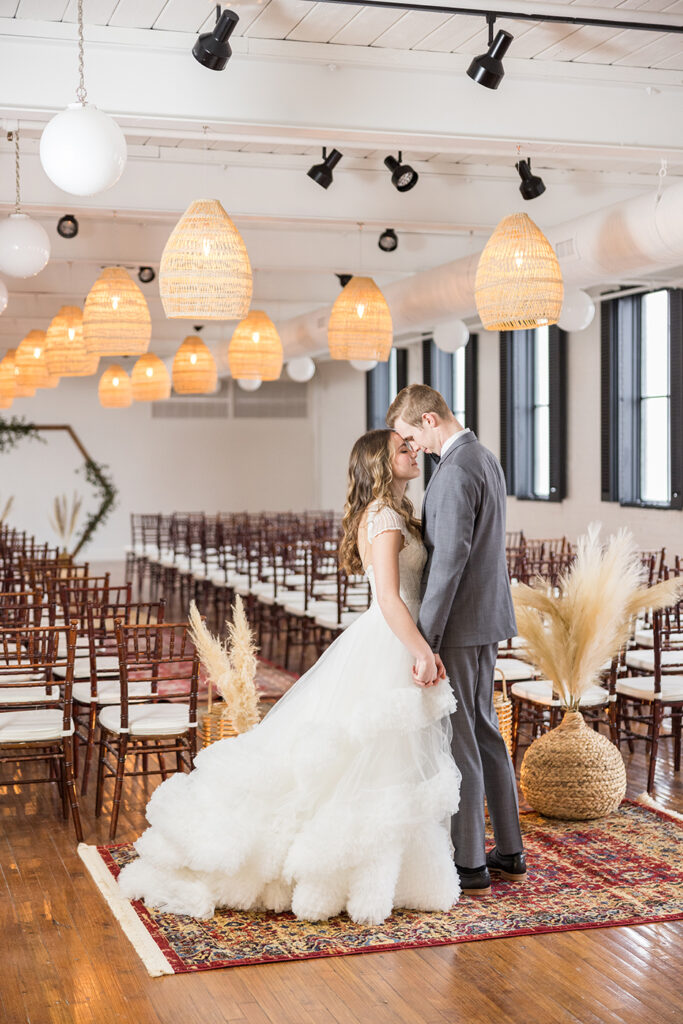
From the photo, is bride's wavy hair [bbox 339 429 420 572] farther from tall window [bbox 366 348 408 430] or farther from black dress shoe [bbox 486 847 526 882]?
tall window [bbox 366 348 408 430]

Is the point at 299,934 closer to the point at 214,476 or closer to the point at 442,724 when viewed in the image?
the point at 442,724

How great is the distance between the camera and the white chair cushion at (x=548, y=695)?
5535mm

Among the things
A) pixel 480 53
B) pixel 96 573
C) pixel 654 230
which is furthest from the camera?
pixel 96 573

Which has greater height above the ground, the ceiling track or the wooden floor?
the ceiling track

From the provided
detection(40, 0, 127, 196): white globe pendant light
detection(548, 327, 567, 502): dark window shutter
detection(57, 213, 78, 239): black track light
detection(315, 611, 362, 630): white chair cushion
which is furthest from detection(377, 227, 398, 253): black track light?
detection(40, 0, 127, 196): white globe pendant light

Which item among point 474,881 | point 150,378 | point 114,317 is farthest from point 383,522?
point 150,378

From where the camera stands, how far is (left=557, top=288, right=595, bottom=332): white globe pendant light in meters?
8.77

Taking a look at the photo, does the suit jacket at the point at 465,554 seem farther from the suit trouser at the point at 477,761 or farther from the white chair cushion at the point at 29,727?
the white chair cushion at the point at 29,727

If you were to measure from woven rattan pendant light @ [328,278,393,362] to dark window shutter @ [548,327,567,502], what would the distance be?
207 inches

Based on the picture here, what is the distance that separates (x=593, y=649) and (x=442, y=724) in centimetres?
119

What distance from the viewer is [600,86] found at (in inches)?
232

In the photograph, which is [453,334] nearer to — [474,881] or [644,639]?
[644,639]

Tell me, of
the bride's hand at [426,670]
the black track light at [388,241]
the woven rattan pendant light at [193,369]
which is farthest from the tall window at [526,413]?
the bride's hand at [426,670]

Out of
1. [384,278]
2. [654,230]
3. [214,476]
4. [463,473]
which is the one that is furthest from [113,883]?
[214,476]
